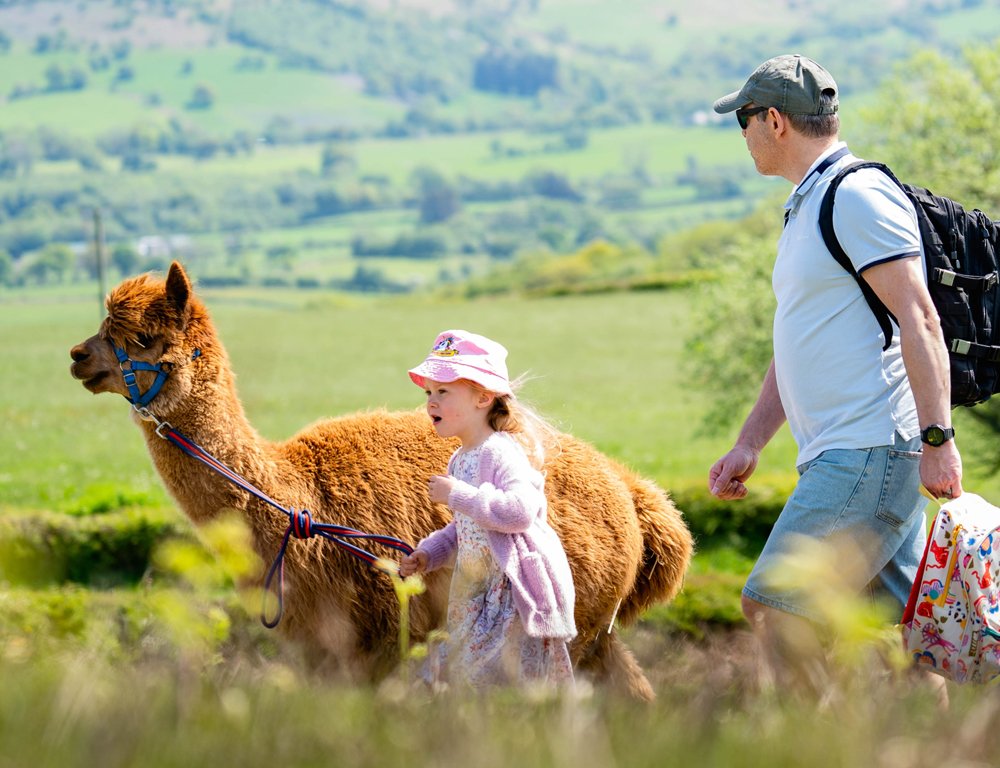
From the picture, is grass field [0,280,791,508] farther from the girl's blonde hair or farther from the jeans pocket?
the jeans pocket

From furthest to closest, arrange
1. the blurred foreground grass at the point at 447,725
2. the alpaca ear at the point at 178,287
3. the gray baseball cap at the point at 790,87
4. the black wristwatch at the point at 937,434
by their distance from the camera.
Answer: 1. the alpaca ear at the point at 178,287
2. the gray baseball cap at the point at 790,87
3. the black wristwatch at the point at 937,434
4. the blurred foreground grass at the point at 447,725

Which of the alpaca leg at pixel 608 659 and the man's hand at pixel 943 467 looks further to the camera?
the alpaca leg at pixel 608 659

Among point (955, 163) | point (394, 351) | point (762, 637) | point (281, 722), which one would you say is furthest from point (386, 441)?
point (394, 351)

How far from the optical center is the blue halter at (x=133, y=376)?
236 inches

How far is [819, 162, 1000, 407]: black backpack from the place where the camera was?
4.44m

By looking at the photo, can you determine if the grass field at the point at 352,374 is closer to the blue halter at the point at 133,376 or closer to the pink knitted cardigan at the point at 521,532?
the blue halter at the point at 133,376

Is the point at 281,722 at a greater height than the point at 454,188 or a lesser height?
greater

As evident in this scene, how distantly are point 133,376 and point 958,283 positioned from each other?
11.8 ft

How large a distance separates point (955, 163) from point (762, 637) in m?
15.6

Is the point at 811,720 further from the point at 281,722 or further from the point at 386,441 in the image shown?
the point at 386,441

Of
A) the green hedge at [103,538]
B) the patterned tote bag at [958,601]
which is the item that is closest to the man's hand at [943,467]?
the patterned tote bag at [958,601]

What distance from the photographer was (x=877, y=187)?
14.5ft

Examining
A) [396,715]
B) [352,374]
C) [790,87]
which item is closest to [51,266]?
[352,374]

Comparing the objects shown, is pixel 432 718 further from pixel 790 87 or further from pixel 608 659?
pixel 608 659
